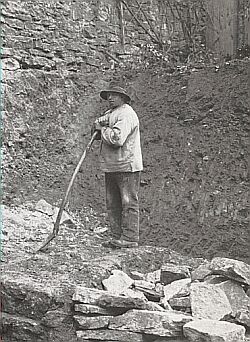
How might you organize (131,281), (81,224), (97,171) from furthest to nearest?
(97,171)
(81,224)
(131,281)

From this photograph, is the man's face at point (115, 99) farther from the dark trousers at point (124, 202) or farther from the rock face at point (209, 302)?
the rock face at point (209, 302)

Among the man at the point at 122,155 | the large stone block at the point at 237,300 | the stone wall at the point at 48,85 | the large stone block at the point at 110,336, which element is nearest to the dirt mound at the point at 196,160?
the stone wall at the point at 48,85

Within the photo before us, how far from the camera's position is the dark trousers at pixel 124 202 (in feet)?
22.0

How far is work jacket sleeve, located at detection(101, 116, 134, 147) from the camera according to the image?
6.47 m

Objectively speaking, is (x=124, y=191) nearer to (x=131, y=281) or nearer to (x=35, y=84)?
(x=131, y=281)

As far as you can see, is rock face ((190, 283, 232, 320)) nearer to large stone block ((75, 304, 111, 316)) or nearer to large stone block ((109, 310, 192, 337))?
large stone block ((109, 310, 192, 337))

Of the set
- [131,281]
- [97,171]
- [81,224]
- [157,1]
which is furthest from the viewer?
[157,1]

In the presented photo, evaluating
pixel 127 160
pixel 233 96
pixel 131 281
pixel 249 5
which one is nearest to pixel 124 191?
pixel 127 160

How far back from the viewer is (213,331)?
4441 millimetres

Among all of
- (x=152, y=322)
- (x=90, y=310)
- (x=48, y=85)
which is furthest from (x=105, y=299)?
(x=48, y=85)

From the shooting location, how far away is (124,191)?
6.72 metres

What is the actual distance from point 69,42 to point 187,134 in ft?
8.61

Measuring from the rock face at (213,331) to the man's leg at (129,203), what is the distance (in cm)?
218

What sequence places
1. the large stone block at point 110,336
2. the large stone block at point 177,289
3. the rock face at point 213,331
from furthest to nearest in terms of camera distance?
the large stone block at point 177,289 → the large stone block at point 110,336 → the rock face at point 213,331
